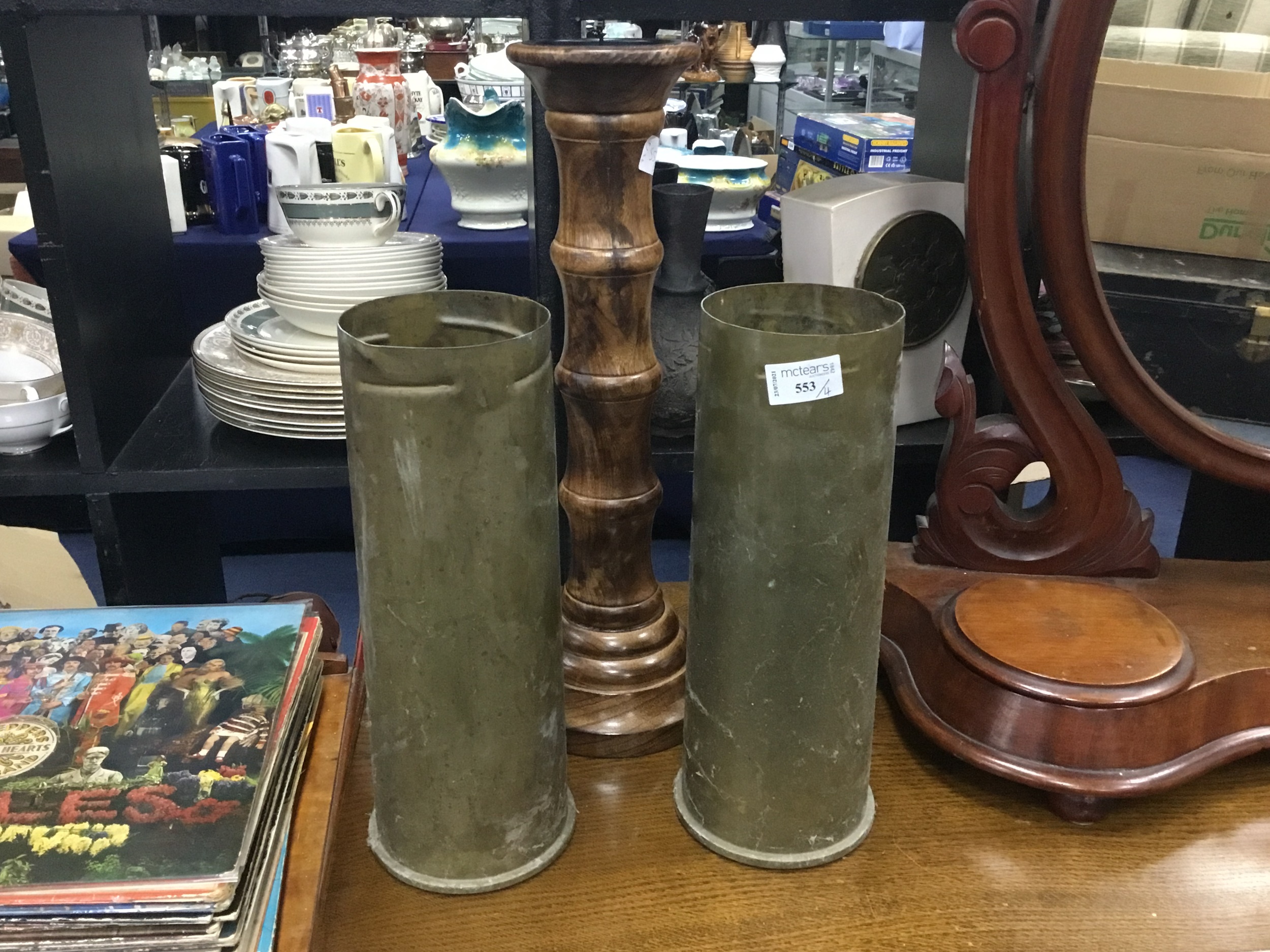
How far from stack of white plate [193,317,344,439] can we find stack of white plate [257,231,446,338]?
28 millimetres

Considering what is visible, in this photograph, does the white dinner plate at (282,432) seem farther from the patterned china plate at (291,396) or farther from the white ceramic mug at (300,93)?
the white ceramic mug at (300,93)

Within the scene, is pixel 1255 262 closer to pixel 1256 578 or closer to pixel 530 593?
pixel 1256 578

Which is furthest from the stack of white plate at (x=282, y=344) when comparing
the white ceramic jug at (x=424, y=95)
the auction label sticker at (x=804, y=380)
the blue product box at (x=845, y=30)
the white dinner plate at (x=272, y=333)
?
the blue product box at (x=845, y=30)

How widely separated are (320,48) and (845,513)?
276 cm

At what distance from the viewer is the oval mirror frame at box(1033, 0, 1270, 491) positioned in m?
0.65

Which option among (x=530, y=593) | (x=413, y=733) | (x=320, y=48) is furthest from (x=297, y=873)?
(x=320, y=48)

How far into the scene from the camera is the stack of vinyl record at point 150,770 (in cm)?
→ 54

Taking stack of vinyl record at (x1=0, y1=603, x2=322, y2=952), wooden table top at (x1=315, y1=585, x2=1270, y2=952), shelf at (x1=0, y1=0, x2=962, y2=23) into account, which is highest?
shelf at (x1=0, y1=0, x2=962, y2=23)

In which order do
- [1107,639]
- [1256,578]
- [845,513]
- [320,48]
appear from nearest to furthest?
[845,513] → [1107,639] → [1256,578] → [320,48]

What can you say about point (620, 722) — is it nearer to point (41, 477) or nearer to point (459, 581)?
point (459, 581)

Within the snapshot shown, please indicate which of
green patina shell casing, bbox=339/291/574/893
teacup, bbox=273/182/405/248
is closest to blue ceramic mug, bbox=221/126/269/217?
teacup, bbox=273/182/405/248

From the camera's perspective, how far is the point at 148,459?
2.64 feet

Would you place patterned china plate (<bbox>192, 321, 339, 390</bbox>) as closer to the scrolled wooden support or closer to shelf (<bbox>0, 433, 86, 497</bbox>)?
shelf (<bbox>0, 433, 86, 497</bbox>)

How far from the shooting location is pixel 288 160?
57.0 inches
